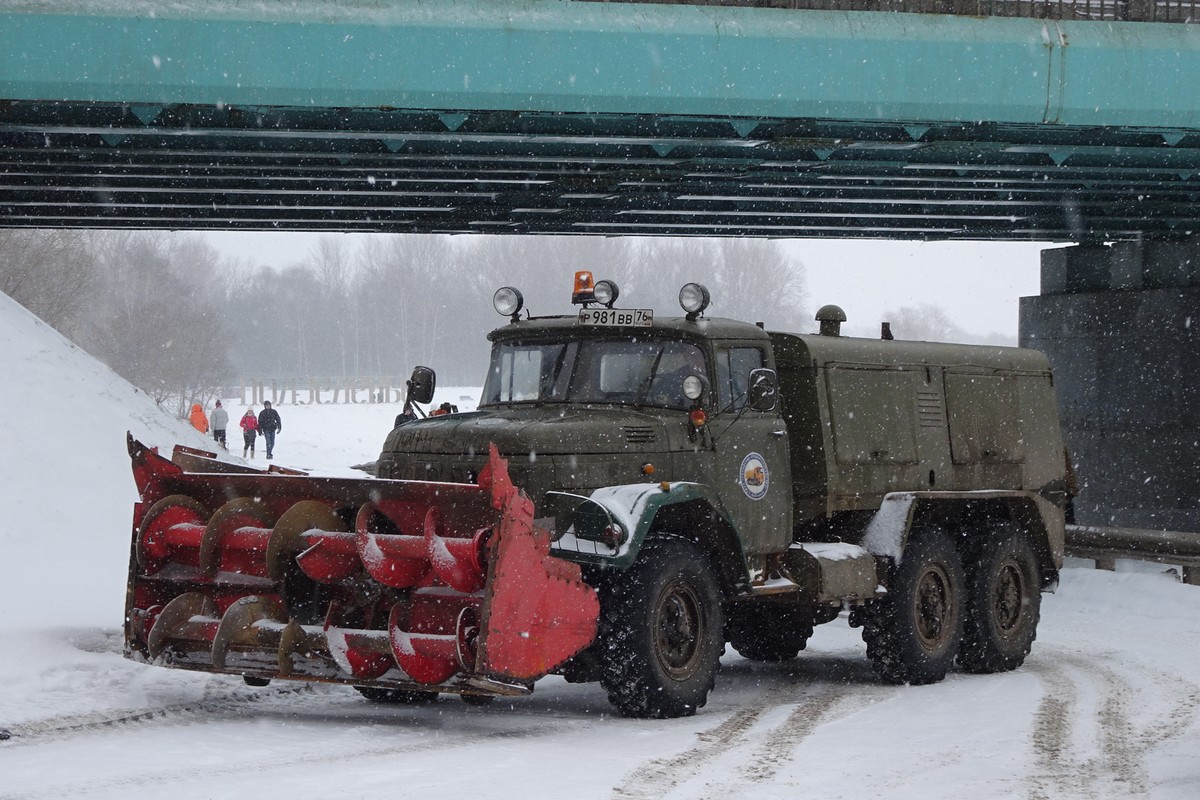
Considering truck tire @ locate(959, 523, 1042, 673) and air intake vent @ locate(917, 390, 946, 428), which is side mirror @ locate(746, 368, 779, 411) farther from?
truck tire @ locate(959, 523, 1042, 673)

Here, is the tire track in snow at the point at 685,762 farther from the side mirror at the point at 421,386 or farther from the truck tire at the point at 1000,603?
the truck tire at the point at 1000,603

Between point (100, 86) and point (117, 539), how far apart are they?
5010 millimetres

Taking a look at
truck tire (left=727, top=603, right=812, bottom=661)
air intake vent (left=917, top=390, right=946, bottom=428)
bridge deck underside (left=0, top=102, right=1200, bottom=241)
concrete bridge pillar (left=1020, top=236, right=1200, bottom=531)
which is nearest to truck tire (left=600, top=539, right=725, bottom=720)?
truck tire (left=727, top=603, right=812, bottom=661)

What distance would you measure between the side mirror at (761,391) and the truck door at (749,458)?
31cm

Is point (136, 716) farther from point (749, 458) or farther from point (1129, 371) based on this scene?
point (1129, 371)

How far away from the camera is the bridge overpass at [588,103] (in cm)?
1561

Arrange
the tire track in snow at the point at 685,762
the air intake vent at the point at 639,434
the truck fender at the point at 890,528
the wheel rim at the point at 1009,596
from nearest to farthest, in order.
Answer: the tire track in snow at the point at 685,762 < the air intake vent at the point at 639,434 < the truck fender at the point at 890,528 < the wheel rim at the point at 1009,596

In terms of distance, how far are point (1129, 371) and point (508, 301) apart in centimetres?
1727

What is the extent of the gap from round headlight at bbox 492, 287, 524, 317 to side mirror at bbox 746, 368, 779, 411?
1844 mm

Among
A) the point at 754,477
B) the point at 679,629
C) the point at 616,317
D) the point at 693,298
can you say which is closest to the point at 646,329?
the point at 616,317

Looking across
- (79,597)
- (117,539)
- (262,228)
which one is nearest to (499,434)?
(79,597)

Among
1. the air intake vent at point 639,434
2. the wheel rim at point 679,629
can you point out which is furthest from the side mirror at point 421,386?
the wheel rim at point 679,629

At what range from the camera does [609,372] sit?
10.5 m

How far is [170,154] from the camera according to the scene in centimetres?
1836
